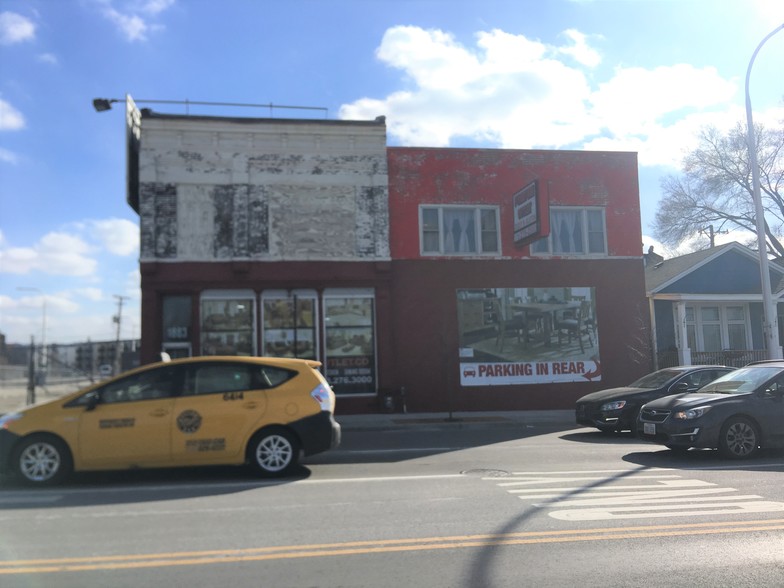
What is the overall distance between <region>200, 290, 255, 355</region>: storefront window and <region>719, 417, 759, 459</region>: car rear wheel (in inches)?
483

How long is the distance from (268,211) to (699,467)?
13122 millimetres

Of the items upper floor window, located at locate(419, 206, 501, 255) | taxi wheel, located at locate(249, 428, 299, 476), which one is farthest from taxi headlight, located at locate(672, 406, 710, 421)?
upper floor window, located at locate(419, 206, 501, 255)

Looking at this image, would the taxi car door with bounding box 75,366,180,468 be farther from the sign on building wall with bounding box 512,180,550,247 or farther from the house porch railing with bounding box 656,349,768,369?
the house porch railing with bounding box 656,349,768,369

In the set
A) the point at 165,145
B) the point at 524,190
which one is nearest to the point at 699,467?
the point at 524,190

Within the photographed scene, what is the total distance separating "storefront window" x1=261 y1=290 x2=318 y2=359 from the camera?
708 inches

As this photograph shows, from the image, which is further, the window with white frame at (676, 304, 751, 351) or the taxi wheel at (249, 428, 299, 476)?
the window with white frame at (676, 304, 751, 351)

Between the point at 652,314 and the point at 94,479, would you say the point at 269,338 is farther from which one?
the point at 652,314

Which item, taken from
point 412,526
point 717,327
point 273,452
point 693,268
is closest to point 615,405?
point 273,452

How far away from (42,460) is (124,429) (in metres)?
1.04

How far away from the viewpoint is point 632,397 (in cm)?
1252

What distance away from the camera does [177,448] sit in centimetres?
802

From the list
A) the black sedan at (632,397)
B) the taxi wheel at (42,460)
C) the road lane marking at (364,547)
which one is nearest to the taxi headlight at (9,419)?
the taxi wheel at (42,460)

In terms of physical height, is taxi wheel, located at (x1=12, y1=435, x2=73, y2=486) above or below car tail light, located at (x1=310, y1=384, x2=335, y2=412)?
below

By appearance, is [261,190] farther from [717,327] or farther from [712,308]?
[717,327]
